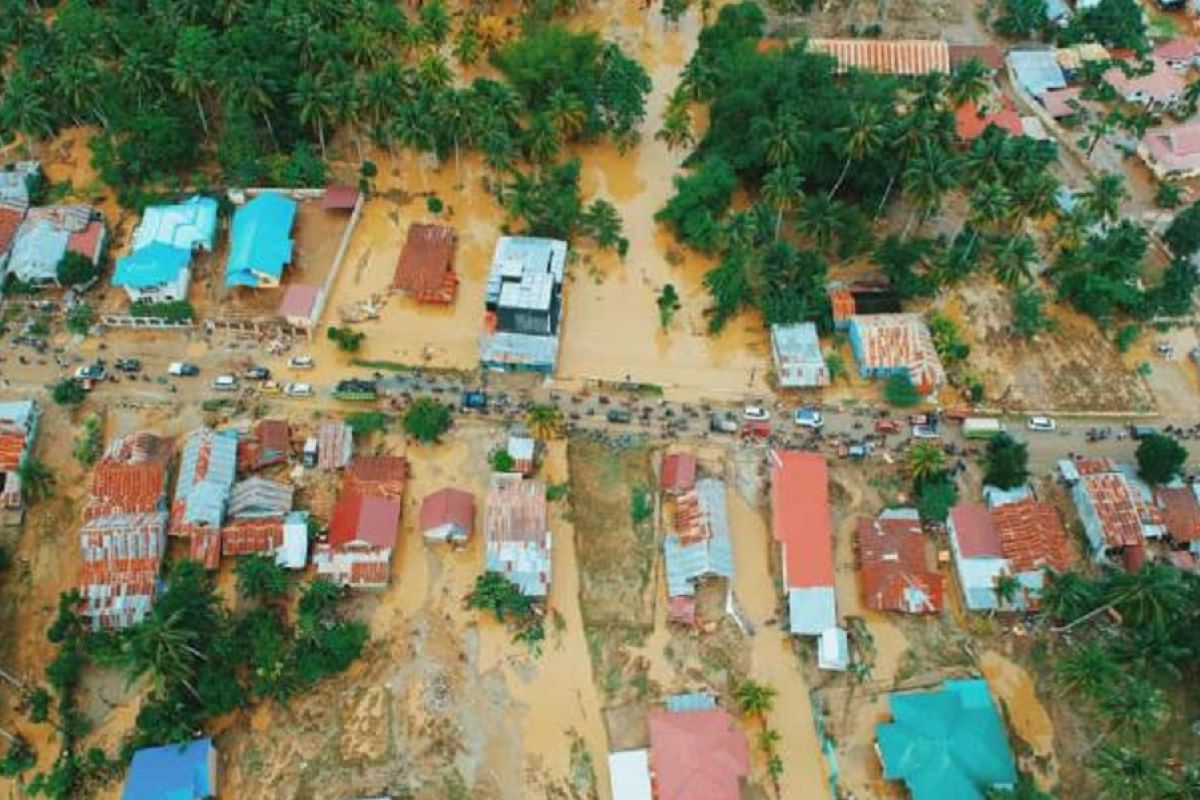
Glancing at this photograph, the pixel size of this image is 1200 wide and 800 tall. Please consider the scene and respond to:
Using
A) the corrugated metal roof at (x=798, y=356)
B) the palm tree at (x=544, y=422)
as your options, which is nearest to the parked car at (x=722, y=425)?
the corrugated metal roof at (x=798, y=356)

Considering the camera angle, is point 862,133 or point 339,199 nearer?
point 862,133

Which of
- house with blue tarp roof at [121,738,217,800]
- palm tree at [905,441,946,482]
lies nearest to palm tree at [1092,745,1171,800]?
palm tree at [905,441,946,482]

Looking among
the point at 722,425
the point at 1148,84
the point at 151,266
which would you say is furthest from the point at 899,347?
the point at 151,266

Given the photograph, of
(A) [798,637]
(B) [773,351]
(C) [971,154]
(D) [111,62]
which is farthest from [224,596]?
(C) [971,154]

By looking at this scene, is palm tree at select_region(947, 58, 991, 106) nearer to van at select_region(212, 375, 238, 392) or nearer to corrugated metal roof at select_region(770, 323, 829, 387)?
corrugated metal roof at select_region(770, 323, 829, 387)

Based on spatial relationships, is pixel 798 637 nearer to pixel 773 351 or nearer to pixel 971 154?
pixel 773 351

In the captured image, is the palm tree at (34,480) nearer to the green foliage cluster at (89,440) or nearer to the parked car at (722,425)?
the green foliage cluster at (89,440)

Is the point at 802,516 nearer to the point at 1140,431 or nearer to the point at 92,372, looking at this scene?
the point at 1140,431
